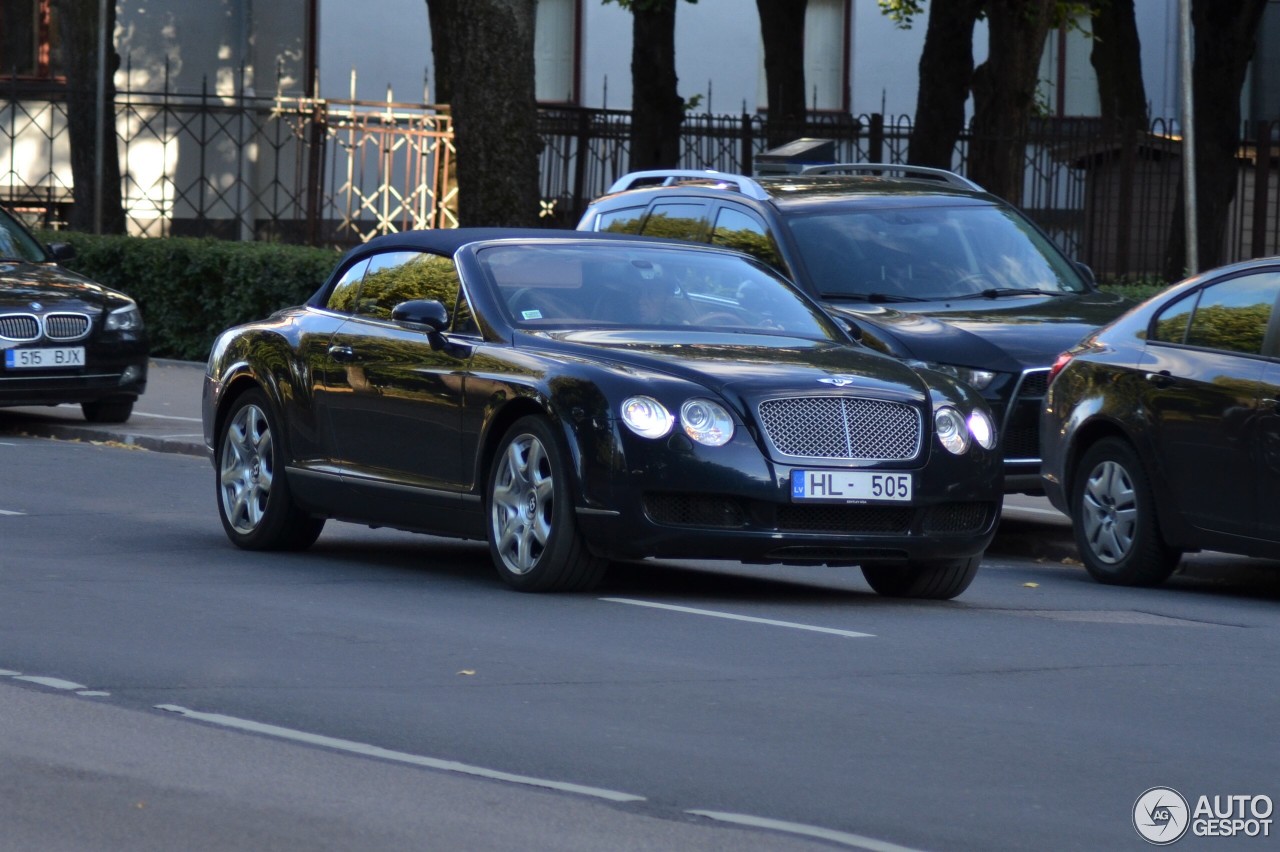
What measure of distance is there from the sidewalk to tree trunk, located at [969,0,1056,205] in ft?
24.8

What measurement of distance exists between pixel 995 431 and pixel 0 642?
399cm

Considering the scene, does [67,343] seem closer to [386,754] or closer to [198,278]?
[198,278]

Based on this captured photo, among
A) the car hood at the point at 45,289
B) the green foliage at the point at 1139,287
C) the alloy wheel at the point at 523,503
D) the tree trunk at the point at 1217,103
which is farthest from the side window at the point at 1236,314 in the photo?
the tree trunk at the point at 1217,103

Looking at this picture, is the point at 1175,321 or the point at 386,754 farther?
the point at 1175,321

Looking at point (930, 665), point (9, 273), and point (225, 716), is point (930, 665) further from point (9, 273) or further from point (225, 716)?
point (9, 273)

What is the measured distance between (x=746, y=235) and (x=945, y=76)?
15.1 meters

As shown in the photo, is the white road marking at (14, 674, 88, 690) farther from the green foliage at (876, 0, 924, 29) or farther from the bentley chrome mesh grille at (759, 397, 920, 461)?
the green foliage at (876, 0, 924, 29)

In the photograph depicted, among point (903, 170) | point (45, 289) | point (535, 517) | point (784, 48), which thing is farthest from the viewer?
point (784, 48)

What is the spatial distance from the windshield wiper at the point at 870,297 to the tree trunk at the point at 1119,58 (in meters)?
20.4

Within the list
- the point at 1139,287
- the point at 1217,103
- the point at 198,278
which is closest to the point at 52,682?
the point at 1139,287

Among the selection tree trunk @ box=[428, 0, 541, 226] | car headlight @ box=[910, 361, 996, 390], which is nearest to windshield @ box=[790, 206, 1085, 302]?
car headlight @ box=[910, 361, 996, 390]

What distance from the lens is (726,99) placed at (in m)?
46.4

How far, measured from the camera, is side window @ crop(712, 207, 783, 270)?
13.9 meters

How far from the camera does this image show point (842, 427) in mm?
9414
